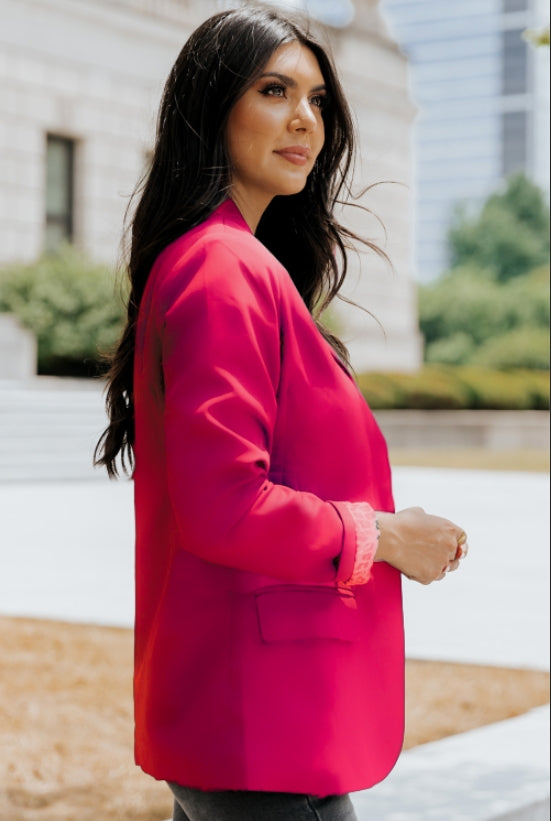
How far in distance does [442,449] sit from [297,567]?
23.2 m

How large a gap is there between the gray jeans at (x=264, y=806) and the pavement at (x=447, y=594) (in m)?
2.04

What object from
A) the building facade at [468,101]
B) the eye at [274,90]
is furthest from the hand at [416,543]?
the building facade at [468,101]

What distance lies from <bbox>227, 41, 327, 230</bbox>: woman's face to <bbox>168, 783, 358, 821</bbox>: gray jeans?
2.58 feet

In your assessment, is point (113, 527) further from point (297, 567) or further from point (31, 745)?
point (297, 567)

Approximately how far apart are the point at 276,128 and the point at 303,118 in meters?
0.05

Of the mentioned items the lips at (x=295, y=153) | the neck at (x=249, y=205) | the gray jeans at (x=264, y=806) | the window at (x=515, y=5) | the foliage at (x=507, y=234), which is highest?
the window at (x=515, y=5)

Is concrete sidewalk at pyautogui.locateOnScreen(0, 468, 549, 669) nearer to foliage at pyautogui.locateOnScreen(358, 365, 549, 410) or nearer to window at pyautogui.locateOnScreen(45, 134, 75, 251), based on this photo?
foliage at pyautogui.locateOnScreen(358, 365, 549, 410)

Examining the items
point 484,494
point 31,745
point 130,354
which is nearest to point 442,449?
point 484,494

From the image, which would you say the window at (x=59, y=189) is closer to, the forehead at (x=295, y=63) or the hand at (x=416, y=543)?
the forehead at (x=295, y=63)

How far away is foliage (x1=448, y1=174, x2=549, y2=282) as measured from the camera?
72.9 meters

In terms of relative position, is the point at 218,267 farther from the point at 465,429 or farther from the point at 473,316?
the point at 473,316

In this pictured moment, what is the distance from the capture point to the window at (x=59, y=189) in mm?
25250

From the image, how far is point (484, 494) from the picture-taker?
1498 centimetres

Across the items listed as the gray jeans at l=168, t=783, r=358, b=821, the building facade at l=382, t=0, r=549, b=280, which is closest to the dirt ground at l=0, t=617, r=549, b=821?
the gray jeans at l=168, t=783, r=358, b=821
